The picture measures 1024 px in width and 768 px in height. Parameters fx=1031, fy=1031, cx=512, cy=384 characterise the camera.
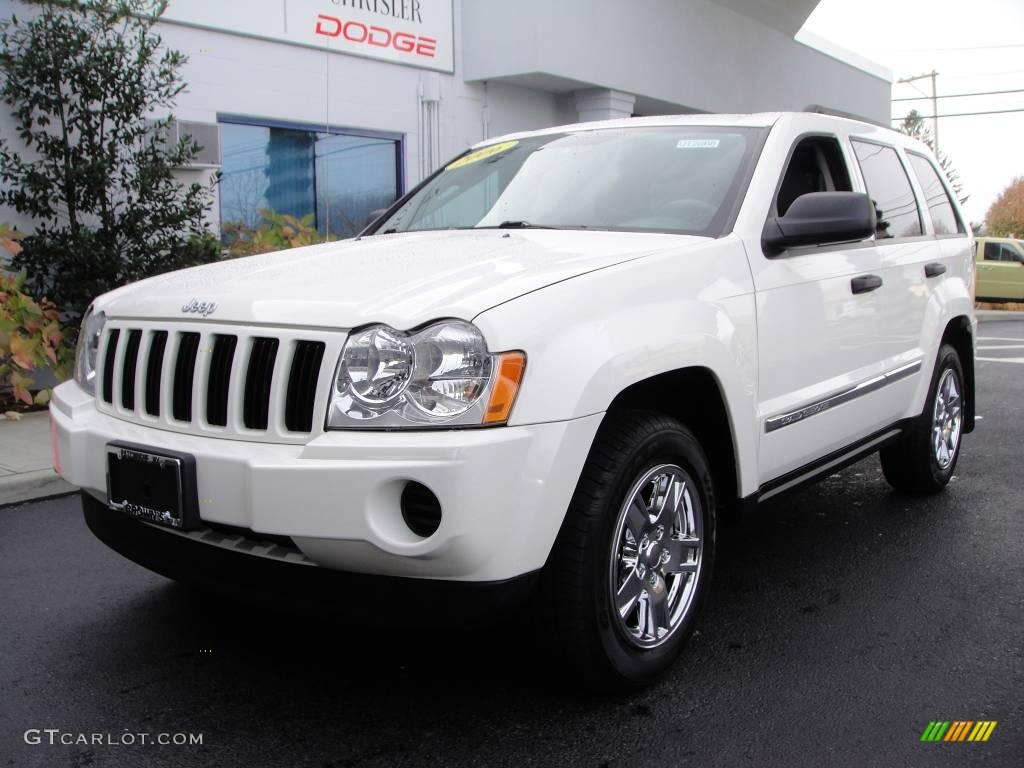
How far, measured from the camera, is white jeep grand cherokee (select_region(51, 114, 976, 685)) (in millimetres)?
2547

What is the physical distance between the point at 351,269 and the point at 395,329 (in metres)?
0.61

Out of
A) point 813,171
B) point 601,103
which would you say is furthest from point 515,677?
point 601,103

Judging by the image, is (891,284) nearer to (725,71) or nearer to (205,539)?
(205,539)

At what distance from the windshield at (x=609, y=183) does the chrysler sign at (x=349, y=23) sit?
6536 millimetres

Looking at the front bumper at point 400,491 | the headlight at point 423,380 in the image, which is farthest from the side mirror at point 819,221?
the headlight at point 423,380

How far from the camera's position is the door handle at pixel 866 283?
160 inches

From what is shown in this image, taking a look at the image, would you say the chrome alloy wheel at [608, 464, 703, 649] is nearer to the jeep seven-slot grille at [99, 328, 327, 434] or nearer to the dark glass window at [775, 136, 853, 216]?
the jeep seven-slot grille at [99, 328, 327, 434]

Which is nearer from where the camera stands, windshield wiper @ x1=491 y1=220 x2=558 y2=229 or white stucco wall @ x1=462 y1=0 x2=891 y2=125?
windshield wiper @ x1=491 y1=220 x2=558 y2=229

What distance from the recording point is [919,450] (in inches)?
203

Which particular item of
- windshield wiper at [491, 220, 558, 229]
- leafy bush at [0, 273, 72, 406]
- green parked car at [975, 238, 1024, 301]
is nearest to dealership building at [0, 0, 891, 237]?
leafy bush at [0, 273, 72, 406]

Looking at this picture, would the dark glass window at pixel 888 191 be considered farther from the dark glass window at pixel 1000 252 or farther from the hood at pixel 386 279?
the dark glass window at pixel 1000 252

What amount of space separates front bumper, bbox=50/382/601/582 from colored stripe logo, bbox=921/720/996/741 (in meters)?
1.22

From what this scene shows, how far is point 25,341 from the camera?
293 inches

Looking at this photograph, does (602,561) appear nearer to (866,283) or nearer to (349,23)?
(866,283)
